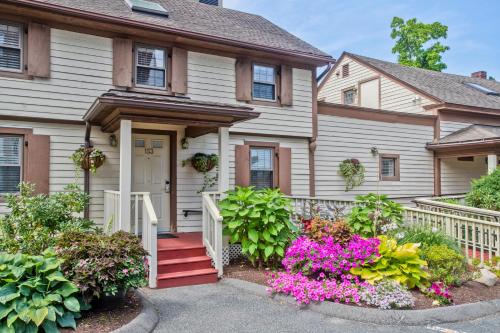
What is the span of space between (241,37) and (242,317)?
6.68m

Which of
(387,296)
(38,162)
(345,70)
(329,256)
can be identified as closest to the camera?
(387,296)

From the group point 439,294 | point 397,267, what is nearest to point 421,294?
point 439,294

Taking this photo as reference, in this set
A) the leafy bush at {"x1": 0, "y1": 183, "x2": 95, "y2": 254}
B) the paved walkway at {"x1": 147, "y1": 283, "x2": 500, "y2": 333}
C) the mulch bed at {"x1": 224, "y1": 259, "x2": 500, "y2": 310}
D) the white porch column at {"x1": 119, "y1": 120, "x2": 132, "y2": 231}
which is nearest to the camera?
the paved walkway at {"x1": 147, "y1": 283, "x2": 500, "y2": 333}

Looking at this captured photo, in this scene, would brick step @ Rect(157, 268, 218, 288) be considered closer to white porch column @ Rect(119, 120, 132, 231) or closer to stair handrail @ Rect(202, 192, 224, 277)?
stair handrail @ Rect(202, 192, 224, 277)

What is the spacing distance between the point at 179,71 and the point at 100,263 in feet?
17.1

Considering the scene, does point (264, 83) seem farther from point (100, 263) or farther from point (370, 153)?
point (100, 263)

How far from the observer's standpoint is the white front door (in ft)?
26.3

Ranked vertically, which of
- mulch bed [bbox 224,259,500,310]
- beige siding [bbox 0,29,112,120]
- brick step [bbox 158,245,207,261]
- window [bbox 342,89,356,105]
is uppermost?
window [bbox 342,89,356,105]

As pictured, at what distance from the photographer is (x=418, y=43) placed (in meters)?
25.5

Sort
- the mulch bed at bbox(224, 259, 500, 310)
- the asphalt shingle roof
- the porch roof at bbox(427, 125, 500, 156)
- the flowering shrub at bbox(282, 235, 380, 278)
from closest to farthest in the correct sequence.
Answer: the mulch bed at bbox(224, 259, 500, 310) < the flowering shrub at bbox(282, 235, 380, 278) < the asphalt shingle roof < the porch roof at bbox(427, 125, 500, 156)

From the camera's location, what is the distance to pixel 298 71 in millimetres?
9852

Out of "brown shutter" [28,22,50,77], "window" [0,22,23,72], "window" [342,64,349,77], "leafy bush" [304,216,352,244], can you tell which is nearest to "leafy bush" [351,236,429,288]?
"leafy bush" [304,216,352,244]

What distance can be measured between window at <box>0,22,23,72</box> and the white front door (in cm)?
247

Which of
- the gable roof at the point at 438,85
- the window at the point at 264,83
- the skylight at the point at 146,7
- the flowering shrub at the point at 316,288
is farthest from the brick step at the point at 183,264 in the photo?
the gable roof at the point at 438,85
